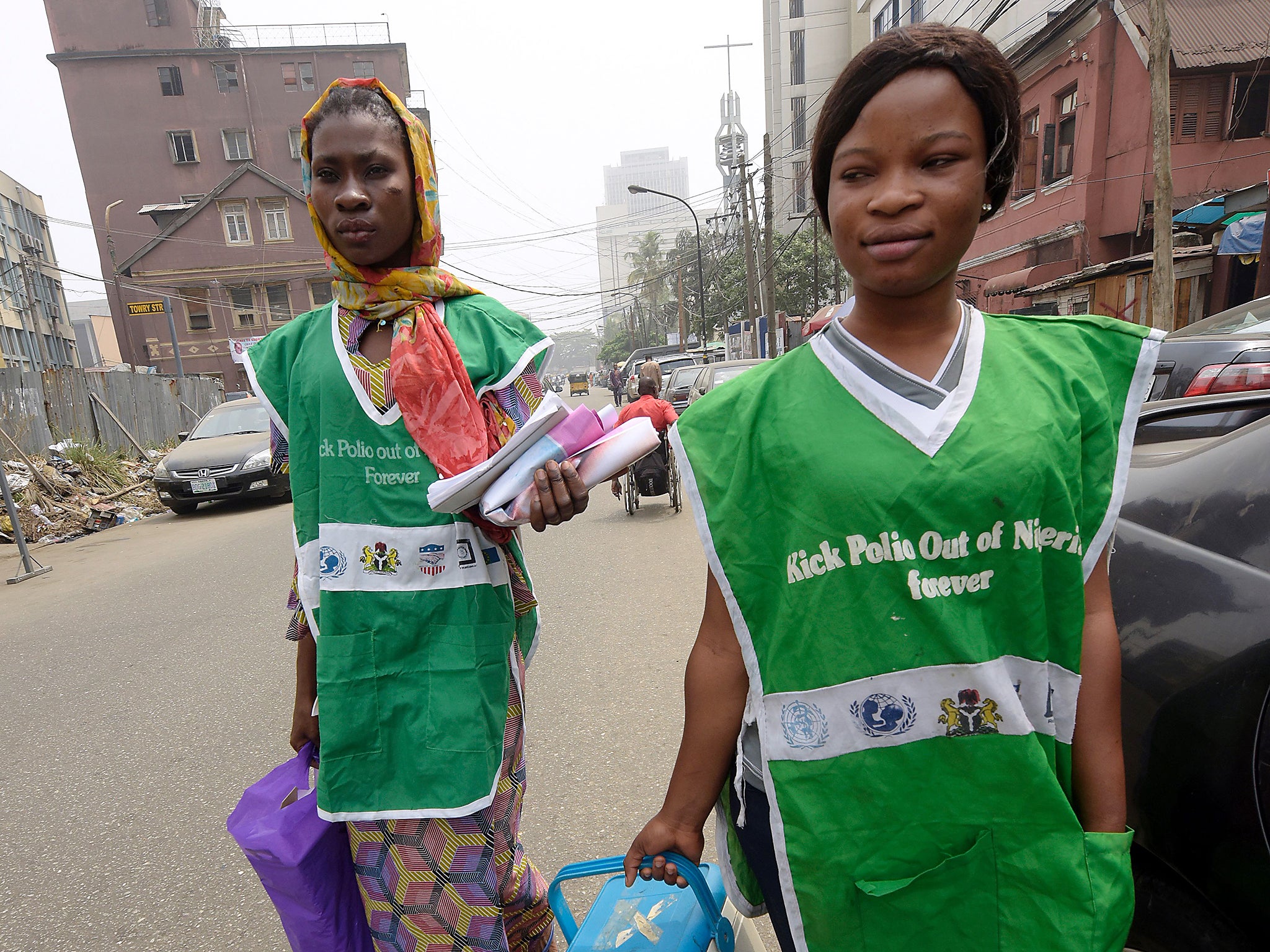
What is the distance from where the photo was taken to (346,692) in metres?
1.42

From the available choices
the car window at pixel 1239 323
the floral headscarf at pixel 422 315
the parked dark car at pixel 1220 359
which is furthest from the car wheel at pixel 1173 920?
the car window at pixel 1239 323

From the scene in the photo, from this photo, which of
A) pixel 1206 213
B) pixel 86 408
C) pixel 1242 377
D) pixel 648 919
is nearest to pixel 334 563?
pixel 648 919

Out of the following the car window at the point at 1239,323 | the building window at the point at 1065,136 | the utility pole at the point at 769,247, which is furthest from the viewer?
the utility pole at the point at 769,247

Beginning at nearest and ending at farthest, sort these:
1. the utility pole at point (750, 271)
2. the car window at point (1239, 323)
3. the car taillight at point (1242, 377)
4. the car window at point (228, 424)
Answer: the car taillight at point (1242, 377), the car window at point (1239, 323), the car window at point (228, 424), the utility pole at point (750, 271)

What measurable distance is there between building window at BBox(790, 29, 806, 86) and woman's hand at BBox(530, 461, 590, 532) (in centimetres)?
5235

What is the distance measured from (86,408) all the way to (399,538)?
15.3 meters

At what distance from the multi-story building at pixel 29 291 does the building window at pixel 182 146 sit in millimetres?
7174

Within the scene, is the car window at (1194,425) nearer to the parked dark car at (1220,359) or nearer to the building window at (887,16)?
the parked dark car at (1220,359)

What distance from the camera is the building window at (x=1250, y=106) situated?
13.4 metres

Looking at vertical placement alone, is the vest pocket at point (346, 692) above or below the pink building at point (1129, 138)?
below

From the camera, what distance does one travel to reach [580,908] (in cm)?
225

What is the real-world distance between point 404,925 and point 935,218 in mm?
1559

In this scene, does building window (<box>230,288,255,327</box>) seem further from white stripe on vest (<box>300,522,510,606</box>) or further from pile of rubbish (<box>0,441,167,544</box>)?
white stripe on vest (<box>300,522,510,606</box>)

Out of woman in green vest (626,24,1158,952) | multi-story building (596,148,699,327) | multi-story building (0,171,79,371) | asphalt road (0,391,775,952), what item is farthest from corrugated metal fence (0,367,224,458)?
multi-story building (596,148,699,327)
